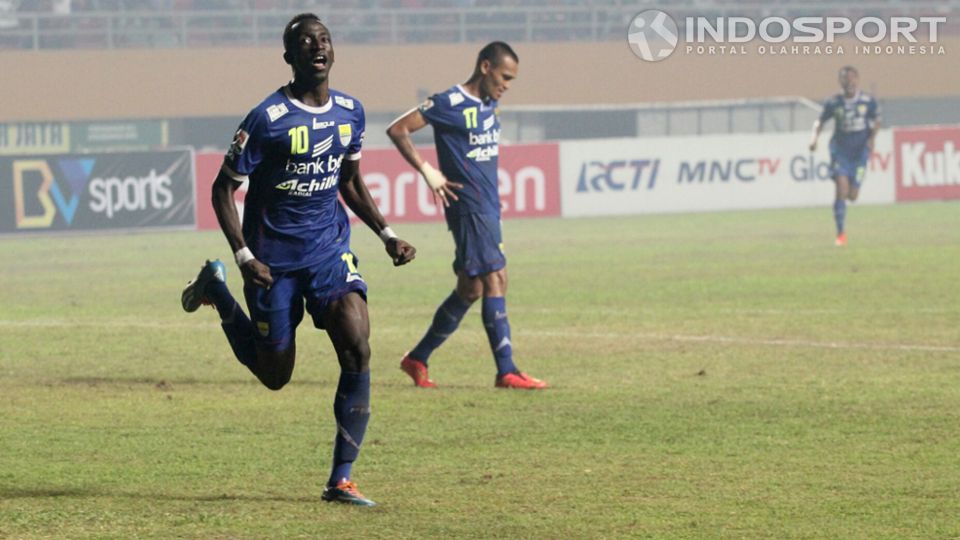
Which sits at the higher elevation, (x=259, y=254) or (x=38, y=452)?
(x=259, y=254)

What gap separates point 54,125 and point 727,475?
42.5m

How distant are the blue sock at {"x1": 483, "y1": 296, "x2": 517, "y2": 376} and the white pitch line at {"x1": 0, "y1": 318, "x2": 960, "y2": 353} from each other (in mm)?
2885

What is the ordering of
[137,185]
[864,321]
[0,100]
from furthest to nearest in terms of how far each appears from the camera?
[0,100]
[137,185]
[864,321]

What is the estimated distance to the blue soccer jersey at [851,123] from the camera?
86.3ft

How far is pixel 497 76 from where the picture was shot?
37.8 ft

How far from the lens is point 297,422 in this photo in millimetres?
9906

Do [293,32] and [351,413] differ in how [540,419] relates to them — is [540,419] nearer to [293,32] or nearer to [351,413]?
[351,413]

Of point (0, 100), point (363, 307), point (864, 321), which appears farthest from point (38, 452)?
point (0, 100)

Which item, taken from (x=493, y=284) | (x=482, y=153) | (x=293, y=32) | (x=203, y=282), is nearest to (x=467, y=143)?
(x=482, y=153)

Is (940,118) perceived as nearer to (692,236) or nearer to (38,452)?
(692,236)

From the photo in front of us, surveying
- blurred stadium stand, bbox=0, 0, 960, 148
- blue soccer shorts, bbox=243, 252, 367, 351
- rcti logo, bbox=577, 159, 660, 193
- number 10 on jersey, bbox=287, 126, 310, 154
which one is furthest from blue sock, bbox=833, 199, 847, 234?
blurred stadium stand, bbox=0, 0, 960, 148

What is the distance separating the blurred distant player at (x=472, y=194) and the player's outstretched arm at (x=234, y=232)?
4086 millimetres

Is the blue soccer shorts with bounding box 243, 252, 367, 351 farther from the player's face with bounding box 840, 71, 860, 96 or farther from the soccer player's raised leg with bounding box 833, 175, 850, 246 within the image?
the player's face with bounding box 840, 71, 860, 96

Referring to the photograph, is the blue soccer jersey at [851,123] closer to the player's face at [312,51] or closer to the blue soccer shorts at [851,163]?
the blue soccer shorts at [851,163]
